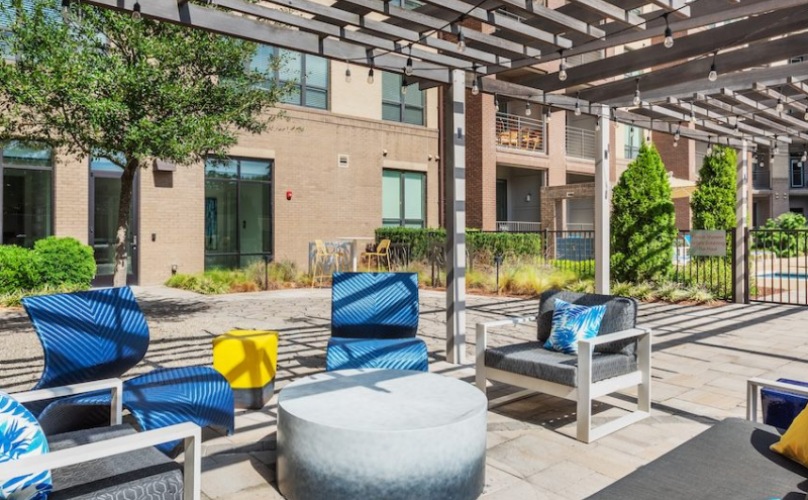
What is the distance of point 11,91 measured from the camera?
655 cm

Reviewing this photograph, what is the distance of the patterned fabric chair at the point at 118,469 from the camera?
183 centimetres

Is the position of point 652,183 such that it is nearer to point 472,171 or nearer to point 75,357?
point 472,171

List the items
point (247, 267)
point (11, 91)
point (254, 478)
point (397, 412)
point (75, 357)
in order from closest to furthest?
point (397, 412) < point (254, 478) < point (75, 357) < point (11, 91) < point (247, 267)

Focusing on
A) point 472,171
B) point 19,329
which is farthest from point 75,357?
point 472,171

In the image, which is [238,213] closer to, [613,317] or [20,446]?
[613,317]

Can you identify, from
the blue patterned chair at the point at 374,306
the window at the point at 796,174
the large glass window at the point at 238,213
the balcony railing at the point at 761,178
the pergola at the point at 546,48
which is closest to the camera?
the pergola at the point at 546,48

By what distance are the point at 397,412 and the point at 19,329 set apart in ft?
22.8

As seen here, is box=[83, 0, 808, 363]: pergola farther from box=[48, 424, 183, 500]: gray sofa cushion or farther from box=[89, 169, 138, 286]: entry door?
box=[89, 169, 138, 286]: entry door

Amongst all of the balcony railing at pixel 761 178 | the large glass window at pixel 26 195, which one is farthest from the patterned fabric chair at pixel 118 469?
the balcony railing at pixel 761 178

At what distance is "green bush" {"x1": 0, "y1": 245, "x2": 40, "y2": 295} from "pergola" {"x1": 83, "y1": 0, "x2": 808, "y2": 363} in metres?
7.74

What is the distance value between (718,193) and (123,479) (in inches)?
498

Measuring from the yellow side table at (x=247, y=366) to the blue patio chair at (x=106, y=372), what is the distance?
1.96ft

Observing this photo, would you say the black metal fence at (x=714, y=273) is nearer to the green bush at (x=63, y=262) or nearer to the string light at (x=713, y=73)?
the string light at (x=713, y=73)

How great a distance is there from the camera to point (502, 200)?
21.9m
